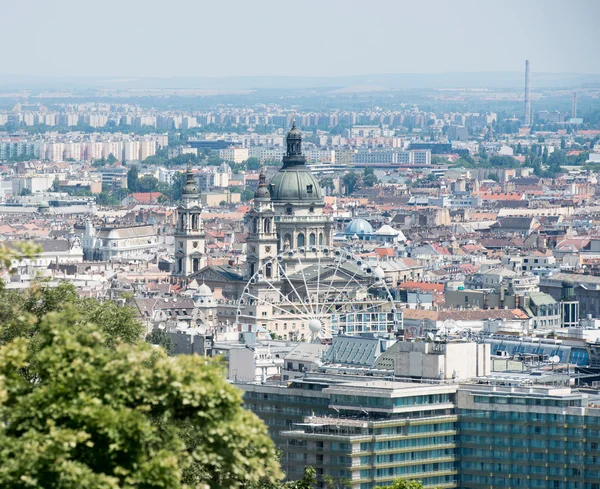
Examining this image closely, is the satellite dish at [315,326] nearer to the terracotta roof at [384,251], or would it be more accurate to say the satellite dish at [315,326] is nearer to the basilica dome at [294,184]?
the basilica dome at [294,184]

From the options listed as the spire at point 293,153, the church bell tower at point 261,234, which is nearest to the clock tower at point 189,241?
the spire at point 293,153

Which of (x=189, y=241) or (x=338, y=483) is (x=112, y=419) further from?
(x=189, y=241)

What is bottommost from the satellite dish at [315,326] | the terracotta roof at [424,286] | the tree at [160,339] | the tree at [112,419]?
the terracotta roof at [424,286]

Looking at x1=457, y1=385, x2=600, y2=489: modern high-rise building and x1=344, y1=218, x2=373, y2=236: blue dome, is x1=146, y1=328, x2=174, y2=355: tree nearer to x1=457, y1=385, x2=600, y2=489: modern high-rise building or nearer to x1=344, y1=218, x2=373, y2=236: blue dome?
x1=457, y1=385, x2=600, y2=489: modern high-rise building

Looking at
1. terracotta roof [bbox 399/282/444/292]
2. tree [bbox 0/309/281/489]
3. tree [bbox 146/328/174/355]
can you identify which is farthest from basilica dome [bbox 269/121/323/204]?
tree [bbox 0/309/281/489]

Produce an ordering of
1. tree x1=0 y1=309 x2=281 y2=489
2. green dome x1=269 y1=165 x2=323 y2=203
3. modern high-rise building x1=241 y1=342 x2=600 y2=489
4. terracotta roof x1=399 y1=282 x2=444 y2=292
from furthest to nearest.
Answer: green dome x1=269 y1=165 x2=323 y2=203 < terracotta roof x1=399 y1=282 x2=444 y2=292 < modern high-rise building x1=241 y1=342 x2=600 y2=489 < tree x1=0 y1=309 x2=281 y2=489
